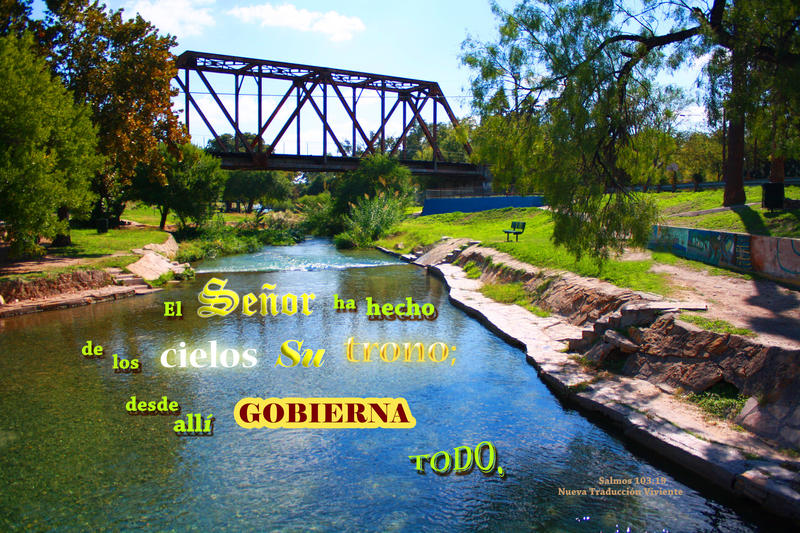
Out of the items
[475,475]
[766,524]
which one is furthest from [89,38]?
[766,524]

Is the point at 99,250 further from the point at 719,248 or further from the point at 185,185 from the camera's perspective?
the point at 719,248

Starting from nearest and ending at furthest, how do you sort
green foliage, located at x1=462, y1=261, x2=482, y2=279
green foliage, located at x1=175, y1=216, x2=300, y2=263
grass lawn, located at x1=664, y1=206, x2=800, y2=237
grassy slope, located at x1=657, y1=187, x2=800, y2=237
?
1. grass lawn, located at x1=664, y1=206, x2=800, y2=237
2. grassy slope, located at x1=657, y1=187, x2=800, y2=237
3. green foliage, located at x1=462, y1=261, x2=482, y2=279
4. green foliage, located at x1=175, y1=216, x2=300, y2=263

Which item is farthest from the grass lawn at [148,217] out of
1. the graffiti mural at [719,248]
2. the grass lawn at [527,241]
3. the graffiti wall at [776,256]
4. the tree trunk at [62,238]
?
the graffiti wall at [776,256]

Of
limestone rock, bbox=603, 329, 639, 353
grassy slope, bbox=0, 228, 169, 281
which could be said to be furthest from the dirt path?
grassy slope, bbox=0, 228, 169, 281

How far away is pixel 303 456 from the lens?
27.3 feet

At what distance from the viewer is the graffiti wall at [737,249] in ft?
43.0

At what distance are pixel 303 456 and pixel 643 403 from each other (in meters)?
5.37

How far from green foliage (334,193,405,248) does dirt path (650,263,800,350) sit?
2759 centimetres

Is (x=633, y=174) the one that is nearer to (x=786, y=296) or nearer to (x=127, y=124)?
(x=786, y=296)

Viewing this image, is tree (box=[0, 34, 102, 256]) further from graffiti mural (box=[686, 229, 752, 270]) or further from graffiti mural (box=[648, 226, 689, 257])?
graffiti mural (box=[686, 229, 752, 270])

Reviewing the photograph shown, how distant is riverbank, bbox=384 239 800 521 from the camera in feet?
22.8

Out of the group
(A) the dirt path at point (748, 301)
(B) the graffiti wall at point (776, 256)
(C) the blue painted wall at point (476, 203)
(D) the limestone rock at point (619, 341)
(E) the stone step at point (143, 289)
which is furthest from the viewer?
(C) the blue painted wall at point (476, 203)

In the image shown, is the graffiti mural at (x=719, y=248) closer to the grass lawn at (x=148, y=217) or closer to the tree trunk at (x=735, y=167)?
the tree trunk at (x=735, y=167)

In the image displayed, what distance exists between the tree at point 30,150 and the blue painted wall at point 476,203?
1076 inches
